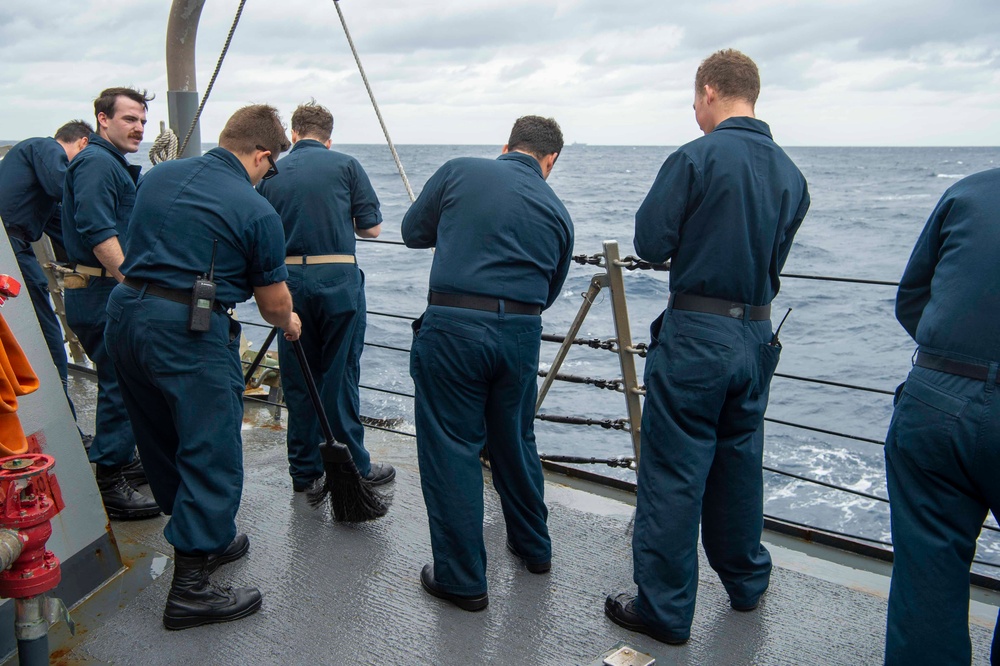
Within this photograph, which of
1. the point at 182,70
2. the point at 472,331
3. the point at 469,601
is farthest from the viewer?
the point at 182,70

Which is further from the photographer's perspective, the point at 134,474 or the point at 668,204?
the point at 134,474

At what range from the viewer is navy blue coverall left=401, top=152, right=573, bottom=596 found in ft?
10.6

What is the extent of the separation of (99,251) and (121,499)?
1125 mm

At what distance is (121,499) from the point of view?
13.2 feet

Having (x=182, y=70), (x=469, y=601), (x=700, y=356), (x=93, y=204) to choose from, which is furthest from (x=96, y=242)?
(x=700, y=356)

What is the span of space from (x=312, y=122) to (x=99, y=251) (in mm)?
1147

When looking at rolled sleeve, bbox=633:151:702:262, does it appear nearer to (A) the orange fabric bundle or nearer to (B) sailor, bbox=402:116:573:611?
(B) sailor, bbox=402:116:573:611

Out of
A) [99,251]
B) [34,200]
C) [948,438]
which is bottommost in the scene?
[948,438]

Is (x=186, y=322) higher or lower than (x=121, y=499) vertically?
higher

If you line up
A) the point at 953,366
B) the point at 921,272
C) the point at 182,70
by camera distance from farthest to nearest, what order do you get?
the point at 182,70
the point at 921,272
the point at 953,366

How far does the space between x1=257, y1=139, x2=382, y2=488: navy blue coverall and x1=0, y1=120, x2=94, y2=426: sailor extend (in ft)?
3.99

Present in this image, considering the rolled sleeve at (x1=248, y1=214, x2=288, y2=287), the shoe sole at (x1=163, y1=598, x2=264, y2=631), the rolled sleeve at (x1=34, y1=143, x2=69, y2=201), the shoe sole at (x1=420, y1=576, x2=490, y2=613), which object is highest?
the rolled sleeve at (x1=34, y1=143, x2=69, y2=201)

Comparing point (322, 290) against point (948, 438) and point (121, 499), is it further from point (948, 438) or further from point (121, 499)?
point (948, 438)

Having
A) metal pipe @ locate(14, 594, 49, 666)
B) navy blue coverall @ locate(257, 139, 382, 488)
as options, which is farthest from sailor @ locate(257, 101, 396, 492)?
metal pipe @ locate(14, 594, 49, 666)
